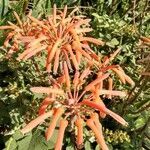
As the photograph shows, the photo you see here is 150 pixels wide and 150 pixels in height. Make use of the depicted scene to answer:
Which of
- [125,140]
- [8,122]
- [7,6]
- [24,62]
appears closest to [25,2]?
[7,6]

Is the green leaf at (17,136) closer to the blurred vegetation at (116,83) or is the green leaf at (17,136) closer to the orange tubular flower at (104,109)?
the blurred vegetation at (116,83)

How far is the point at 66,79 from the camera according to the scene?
6.91 ft

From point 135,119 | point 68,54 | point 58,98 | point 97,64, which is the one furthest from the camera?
point 135,119

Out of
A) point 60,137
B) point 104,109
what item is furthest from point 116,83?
point 60,137

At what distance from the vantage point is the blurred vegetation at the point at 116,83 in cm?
239

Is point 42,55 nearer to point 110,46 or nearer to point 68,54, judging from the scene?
point 68,54

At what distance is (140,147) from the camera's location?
2711 mm

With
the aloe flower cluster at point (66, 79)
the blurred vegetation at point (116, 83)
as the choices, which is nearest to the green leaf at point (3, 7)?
the blurred vegetation at point (116, 83)

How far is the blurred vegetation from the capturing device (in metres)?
2.39

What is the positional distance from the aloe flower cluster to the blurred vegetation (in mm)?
144

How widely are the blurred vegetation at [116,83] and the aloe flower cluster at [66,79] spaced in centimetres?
14

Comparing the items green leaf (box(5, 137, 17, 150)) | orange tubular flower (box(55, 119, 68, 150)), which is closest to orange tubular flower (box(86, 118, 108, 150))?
orange tubular flower (box(55, 119, 68, 150))

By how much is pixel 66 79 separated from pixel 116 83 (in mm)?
855

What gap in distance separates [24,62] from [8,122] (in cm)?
36
